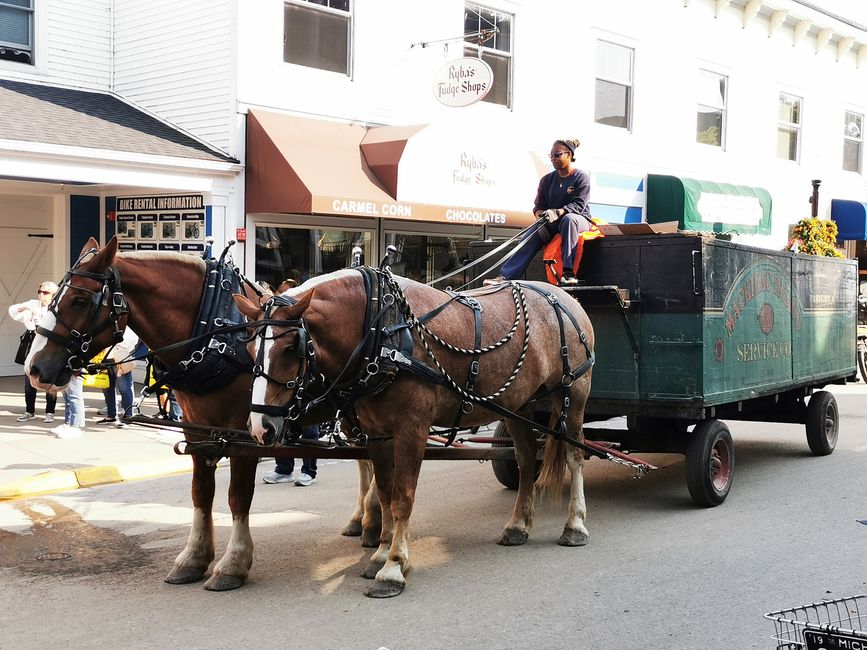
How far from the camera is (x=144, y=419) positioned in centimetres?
624

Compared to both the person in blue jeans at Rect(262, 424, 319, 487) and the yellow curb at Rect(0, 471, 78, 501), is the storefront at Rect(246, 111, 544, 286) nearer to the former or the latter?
the person in blue jeans at Rect(262, 424, 319, 487)

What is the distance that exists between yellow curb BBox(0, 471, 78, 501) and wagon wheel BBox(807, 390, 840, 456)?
24.7ft

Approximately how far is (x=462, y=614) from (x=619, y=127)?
15.7 metres

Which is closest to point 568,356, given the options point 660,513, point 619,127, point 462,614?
point 660,513

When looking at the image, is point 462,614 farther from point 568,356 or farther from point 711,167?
point 711,167

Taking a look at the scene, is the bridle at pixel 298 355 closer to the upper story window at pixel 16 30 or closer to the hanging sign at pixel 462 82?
the hanging sign at pixel 462 82

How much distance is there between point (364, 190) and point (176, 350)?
8.15 metres

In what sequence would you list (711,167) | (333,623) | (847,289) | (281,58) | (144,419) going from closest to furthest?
(333,623) < (144,419) < (847,289) < (281,58) < (711,167)

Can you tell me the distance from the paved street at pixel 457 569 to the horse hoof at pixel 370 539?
0.08m

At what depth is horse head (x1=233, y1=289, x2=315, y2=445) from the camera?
5.09 meters

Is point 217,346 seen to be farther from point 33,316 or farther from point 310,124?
point 310,124

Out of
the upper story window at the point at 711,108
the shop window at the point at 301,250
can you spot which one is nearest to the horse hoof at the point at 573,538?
the shop window at the point at 301,250

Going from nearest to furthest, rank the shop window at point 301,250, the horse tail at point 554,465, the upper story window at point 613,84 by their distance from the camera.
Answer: the horse tail at point 554,465
the shop window at point 301,250
the upper story window at point 613,84

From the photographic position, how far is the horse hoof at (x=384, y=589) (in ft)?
18.6
